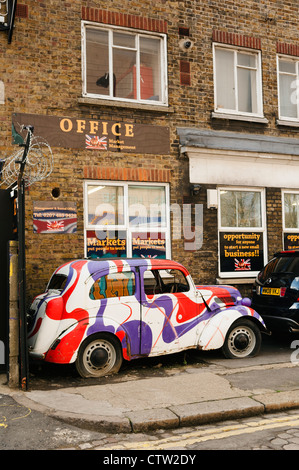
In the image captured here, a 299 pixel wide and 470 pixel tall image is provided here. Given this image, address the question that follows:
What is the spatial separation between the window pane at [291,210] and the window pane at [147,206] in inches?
130

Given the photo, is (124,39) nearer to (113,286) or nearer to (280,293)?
(113,286)

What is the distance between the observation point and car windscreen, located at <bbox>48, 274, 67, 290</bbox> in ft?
25.0

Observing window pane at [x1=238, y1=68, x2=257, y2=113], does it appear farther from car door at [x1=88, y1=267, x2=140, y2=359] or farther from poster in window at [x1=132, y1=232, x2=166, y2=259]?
car door at [x1=88, y1=267, x2=140, y2=359]

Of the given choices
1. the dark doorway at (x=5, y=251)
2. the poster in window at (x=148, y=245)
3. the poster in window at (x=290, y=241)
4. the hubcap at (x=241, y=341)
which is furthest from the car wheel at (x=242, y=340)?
the poster in window at (x=290, y=241)

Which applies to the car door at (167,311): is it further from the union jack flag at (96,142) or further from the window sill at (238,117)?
the window sill at (238,117)

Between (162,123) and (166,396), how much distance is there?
6365 mm

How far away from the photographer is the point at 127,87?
10.8 m

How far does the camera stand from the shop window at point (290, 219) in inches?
477

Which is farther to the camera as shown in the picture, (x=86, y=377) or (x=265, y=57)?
(x=265, y=57)

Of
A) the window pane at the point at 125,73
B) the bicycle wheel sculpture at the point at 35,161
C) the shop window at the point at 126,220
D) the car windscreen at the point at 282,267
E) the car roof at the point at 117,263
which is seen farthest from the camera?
the window pane at the point at 125,73

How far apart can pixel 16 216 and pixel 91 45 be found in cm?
503

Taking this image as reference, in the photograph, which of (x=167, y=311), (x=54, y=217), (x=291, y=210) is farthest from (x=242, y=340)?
(x=291, y=210)
